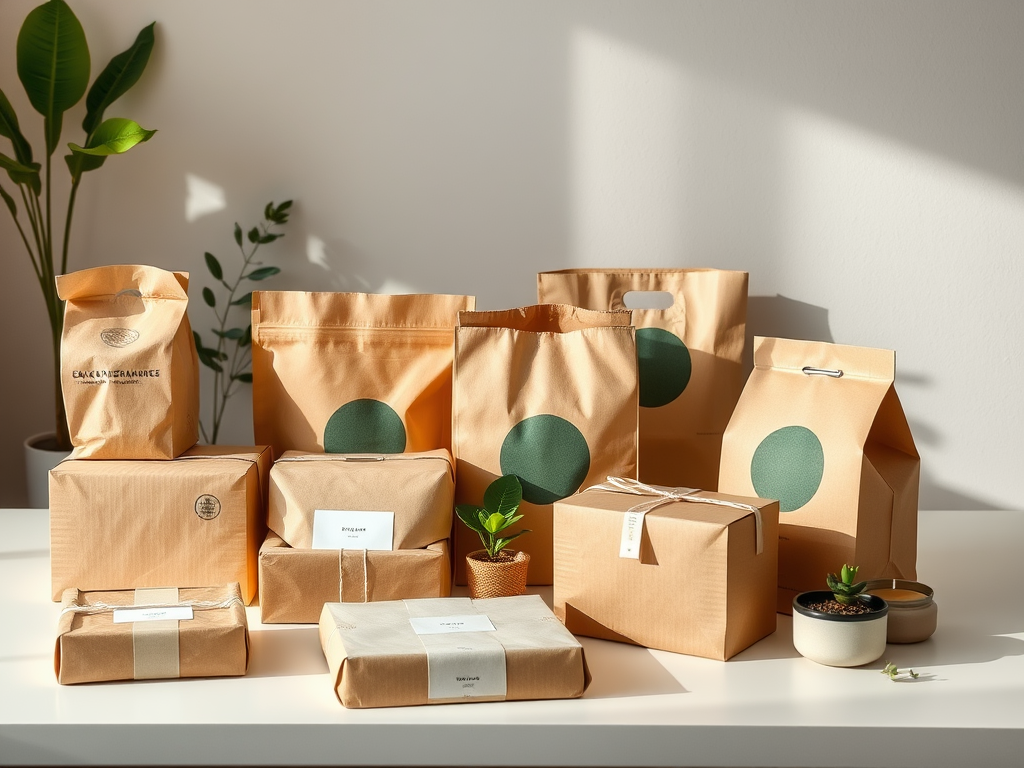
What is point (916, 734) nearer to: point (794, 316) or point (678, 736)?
point (678, 736)

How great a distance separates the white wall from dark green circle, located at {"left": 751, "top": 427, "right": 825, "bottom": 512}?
0.45m

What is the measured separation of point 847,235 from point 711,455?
42cm

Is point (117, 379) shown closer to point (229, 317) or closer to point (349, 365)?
point (349, 365)

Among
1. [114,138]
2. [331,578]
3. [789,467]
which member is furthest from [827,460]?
[114,138]

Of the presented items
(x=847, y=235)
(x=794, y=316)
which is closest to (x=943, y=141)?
(x=847, y=235)

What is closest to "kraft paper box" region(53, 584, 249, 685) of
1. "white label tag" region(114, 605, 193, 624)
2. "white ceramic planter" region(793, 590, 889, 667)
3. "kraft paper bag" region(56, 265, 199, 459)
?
"white label tag" region(114, 605, 193, 624)

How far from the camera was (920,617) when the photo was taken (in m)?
1.07

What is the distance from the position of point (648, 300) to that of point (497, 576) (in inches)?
24.1

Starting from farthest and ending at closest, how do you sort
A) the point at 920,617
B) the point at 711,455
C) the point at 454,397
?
the point at 711,455
the point at 454,397
the point at 920,617

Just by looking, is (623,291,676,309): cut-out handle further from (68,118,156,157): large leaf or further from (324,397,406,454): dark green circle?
(68,118,156,157): large leaf

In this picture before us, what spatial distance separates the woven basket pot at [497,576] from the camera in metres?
1.14

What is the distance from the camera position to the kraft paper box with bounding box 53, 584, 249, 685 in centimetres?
94

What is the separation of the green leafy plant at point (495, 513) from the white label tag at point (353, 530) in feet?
0.29

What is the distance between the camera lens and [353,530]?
3.77 feet
